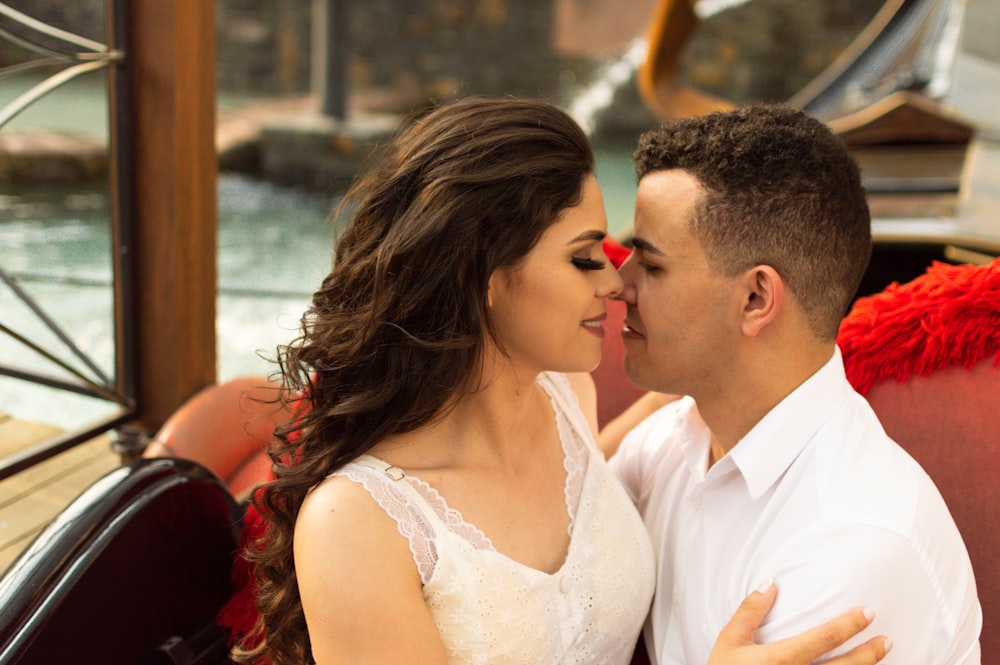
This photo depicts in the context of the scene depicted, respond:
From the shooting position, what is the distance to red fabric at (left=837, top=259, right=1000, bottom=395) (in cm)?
132

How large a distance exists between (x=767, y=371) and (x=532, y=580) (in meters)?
0.40

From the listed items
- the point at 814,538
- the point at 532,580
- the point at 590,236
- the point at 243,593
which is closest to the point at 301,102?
the point at 243,593

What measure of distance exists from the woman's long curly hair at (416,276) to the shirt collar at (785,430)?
1.16ft

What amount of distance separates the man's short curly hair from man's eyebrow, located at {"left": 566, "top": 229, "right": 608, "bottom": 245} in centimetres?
12

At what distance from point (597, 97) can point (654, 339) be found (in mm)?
12219

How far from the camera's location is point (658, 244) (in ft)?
4.00

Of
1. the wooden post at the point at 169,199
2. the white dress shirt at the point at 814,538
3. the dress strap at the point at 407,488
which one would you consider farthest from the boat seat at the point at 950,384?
the wooden post at the point at 169,199

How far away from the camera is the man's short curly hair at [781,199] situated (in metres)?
1.15

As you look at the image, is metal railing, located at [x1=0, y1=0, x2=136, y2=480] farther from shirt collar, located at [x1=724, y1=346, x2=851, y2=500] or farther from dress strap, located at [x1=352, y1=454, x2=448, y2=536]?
shirt collar, located at [x1=724, y1=346, x2=851, y2=500]

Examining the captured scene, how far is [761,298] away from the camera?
1.18 metres

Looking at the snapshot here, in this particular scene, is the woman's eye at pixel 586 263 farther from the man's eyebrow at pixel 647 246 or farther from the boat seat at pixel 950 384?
the boat seat at pixel 950 384

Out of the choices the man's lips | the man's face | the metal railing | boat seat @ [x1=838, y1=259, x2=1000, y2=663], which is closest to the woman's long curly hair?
the man's face

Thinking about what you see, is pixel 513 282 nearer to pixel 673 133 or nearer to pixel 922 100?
pixel 673 133

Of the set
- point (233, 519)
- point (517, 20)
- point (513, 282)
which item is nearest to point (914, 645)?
point (513, 282)
